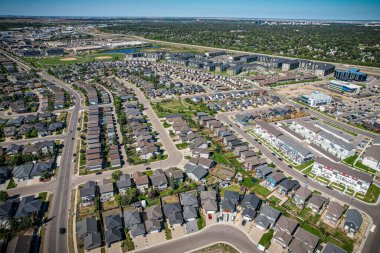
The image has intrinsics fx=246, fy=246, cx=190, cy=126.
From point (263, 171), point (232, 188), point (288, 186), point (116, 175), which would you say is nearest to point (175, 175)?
point (232, 188)

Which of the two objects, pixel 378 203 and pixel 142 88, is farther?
pixel 142 88

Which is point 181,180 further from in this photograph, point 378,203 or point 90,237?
point 378,203

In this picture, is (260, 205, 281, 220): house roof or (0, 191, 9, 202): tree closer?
(260, 205, 281, 220): house roof

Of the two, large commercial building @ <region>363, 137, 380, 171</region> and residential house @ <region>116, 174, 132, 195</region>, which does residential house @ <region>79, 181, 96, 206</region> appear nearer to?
residential house @ <region>116, 174, 132, 195</region>

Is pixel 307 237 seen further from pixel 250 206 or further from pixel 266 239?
pixel 250 206

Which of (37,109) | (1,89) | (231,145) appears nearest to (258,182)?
(231,145)

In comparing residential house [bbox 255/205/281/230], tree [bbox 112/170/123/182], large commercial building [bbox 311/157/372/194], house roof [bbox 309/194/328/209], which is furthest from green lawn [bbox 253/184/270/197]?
tree [bbox 112/170/123/182]

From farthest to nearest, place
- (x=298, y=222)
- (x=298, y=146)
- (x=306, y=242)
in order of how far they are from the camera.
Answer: (x=298, y=146) → (x=298, y=222) → (x=306, y=242)

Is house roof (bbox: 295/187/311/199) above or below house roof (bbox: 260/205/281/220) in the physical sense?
above
